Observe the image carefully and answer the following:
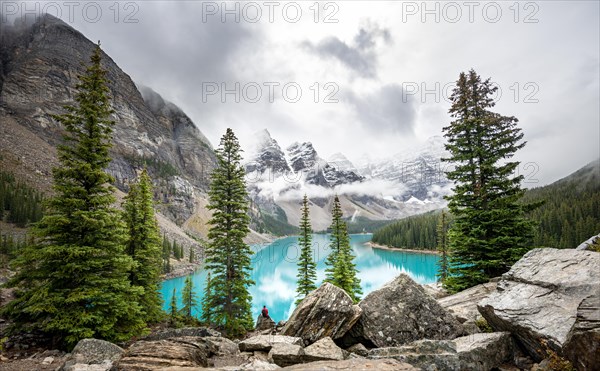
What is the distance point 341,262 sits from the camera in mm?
26609

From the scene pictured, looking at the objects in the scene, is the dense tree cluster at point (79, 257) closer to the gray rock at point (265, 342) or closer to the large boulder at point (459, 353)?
the gray rock at point (265, 342)

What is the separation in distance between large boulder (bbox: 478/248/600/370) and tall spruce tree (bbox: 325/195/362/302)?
19039mm

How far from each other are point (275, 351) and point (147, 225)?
1919 cm

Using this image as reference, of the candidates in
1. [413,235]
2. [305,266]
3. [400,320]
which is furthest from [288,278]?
[400,320]

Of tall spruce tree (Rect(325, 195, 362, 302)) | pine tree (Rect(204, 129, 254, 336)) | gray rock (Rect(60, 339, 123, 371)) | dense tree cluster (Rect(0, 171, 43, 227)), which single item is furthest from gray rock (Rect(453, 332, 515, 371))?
dense tree cluster (Rect(0, 171, 43, 227))

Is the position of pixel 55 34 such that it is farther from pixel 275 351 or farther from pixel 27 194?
pixel 275 351

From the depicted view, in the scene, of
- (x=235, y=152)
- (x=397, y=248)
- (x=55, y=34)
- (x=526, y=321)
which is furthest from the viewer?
(x=55, y=34)

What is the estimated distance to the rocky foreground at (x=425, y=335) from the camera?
5.41 m

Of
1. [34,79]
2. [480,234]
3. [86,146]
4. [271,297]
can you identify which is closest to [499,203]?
[480,234]

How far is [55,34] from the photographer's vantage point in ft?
616

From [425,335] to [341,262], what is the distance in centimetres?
1845

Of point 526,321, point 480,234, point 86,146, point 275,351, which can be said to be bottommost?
point 275,351

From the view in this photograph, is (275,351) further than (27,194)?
No

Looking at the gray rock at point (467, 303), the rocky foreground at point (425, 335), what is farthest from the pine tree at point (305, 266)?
the rocky foreground at point (425, 335)
